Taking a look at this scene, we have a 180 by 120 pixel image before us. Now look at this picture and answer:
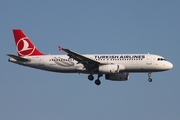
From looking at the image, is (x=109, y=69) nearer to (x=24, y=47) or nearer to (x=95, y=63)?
(x=95, y=63)

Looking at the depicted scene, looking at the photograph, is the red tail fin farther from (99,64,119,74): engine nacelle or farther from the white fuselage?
(99,64,119,74): engine nacelle

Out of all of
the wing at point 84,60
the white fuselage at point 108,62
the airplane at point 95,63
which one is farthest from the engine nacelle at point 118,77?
the wing at point 84,60

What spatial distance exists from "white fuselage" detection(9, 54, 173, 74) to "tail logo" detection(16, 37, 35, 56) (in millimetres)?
1517

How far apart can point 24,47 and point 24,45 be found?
19.7 inches

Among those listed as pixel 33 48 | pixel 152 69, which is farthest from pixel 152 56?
pixel 33 48

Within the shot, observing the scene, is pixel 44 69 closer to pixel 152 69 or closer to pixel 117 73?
pixel 117 73

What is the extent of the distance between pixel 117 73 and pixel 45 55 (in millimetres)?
11385

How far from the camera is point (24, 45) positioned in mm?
76062

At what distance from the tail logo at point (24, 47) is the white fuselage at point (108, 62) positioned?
1.52 metres

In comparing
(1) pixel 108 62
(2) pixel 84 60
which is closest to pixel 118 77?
(1) pixel 108 62

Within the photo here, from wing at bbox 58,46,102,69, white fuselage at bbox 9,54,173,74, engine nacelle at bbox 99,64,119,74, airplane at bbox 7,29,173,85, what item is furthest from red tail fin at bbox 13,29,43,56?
engine nacelle at bbox 99,64,119,74

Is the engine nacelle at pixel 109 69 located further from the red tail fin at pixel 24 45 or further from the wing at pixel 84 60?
the red tail fin at pixel 24 45

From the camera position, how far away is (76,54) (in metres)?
66.8

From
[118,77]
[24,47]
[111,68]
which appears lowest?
[118,77]
